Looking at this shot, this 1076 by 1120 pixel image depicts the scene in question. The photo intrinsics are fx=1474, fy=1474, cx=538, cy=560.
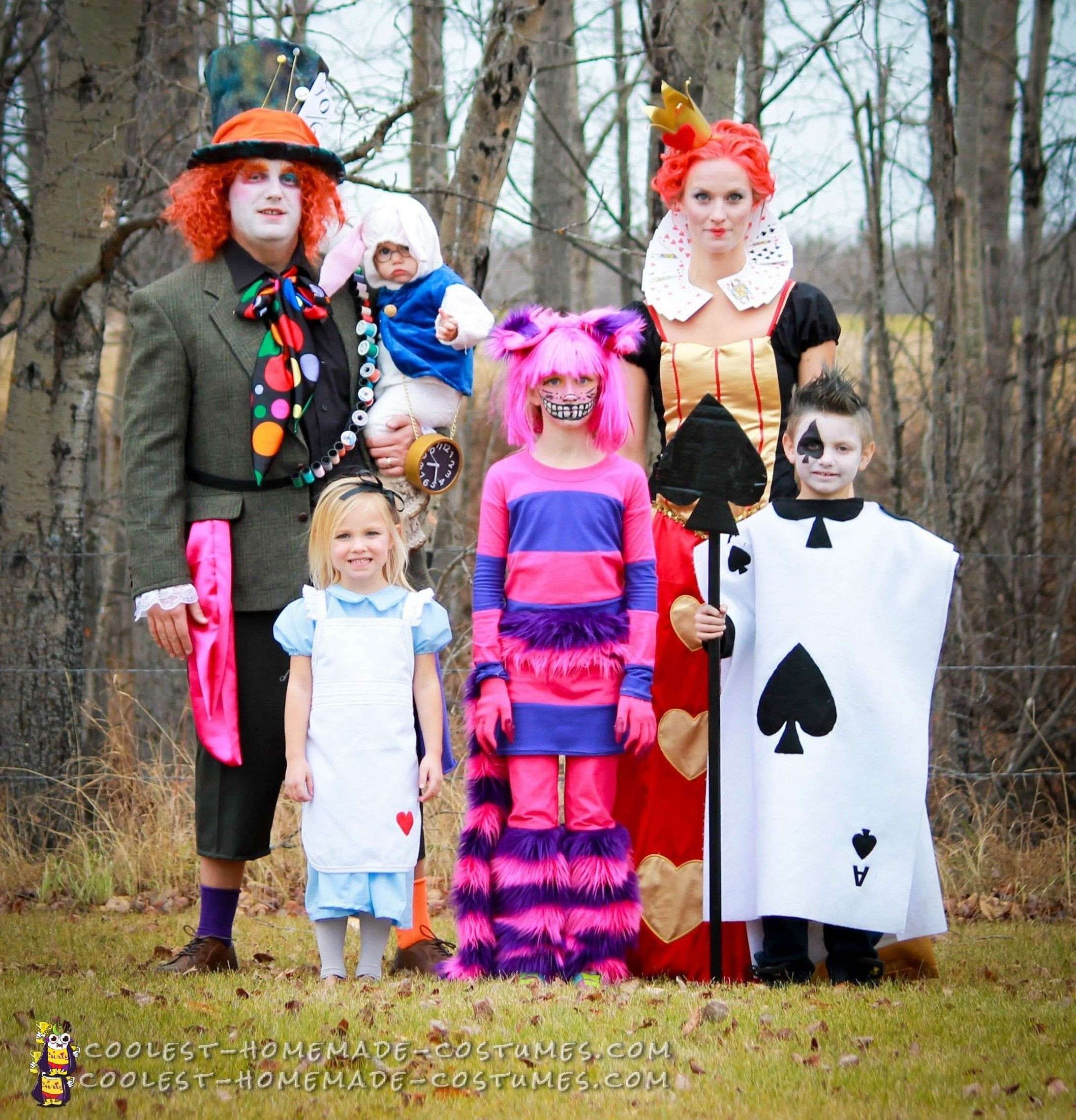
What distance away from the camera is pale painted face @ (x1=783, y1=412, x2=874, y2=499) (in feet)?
13.5

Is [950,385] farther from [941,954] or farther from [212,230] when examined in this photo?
[212,230]

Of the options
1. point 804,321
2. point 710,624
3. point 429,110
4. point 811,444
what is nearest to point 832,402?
point 811,444

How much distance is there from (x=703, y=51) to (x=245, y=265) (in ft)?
13.2

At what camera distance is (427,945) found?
4.36 metres

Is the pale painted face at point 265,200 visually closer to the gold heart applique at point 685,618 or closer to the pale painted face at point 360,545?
the pale painted face at point 360,545

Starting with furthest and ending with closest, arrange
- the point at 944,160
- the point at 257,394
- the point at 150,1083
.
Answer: the point at 944,160 → the point at 257,394 → the point at 150,1083

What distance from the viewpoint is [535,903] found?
394 centimetres

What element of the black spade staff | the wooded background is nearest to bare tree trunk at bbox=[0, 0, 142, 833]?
the wooded background

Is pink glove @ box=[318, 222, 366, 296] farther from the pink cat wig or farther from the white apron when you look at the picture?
the white apron

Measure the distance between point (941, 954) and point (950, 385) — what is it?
11.1ft

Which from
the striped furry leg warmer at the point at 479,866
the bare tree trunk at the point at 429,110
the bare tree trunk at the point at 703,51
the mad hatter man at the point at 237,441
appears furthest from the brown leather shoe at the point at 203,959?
the bare tree trunk at the point at 429,110

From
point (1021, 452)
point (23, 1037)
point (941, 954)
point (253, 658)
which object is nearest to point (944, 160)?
point (1021, 452)

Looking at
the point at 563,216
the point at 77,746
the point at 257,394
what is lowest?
the point at 77,746

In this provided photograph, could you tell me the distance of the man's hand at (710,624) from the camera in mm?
4016
